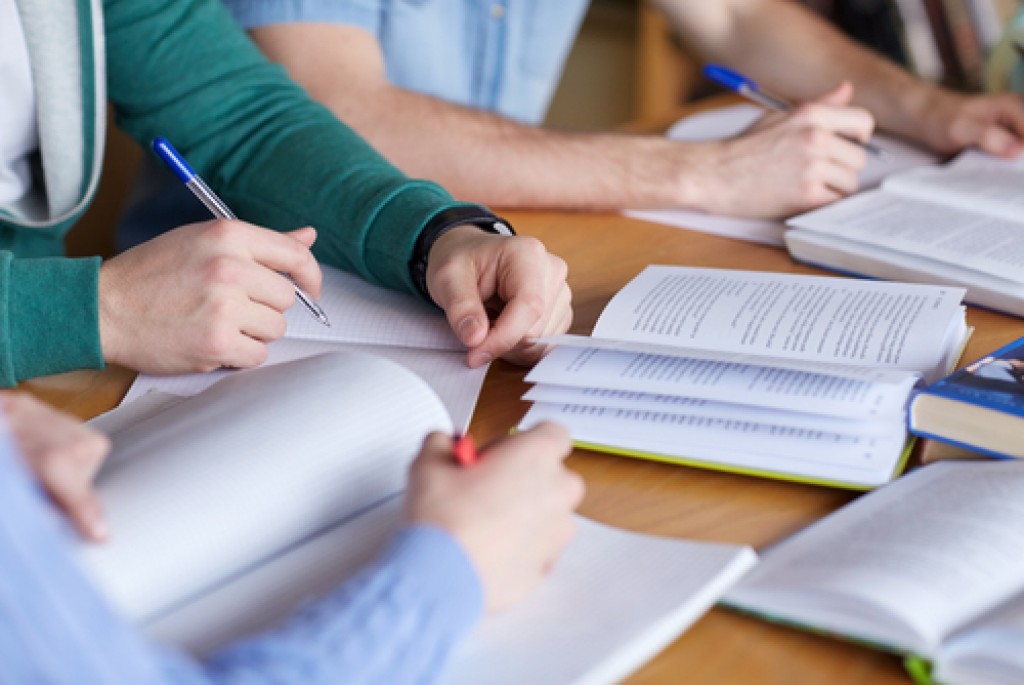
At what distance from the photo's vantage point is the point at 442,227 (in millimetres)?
938

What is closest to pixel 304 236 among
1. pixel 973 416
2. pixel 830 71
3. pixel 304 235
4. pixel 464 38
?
pixel 304 235

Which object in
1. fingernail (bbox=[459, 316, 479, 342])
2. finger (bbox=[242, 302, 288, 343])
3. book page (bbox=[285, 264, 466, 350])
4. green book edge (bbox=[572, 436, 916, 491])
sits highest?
green book edge (bbox=[572, 436, 916, 491])

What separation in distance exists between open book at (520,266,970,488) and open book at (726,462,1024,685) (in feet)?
0.18

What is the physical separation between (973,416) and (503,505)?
322mm

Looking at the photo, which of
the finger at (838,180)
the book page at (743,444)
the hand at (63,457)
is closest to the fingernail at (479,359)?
the book page at (743,444)

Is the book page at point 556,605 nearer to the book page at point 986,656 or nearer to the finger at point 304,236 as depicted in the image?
the book page at point 986,656

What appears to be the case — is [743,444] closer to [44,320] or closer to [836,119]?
[44,320]

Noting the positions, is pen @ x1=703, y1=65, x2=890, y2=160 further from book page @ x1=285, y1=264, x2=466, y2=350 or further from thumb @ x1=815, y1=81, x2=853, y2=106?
book page @ x1=285, y1=264, x2=466, y2=350

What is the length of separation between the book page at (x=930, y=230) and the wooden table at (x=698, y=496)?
1.7 inches

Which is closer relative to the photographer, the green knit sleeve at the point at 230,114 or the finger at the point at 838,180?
the green knit sleeve at the point at 230,114

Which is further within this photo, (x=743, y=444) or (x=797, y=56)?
(x=797, y=56)

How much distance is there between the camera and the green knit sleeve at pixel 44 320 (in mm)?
823

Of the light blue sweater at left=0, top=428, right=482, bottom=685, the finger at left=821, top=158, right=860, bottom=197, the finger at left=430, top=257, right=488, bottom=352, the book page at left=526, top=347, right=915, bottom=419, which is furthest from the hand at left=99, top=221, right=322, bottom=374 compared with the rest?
the finger at left=821, top=158, right=860, bottom=197

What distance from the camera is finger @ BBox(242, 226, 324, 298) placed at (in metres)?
0.85
